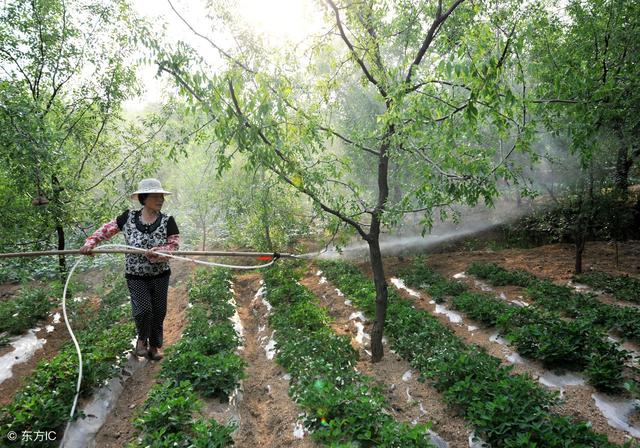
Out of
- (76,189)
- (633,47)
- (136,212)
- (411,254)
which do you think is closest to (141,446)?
(136,212)

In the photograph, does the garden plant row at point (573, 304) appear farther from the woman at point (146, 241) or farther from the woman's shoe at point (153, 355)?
the woman's shoe at point (153, 355)

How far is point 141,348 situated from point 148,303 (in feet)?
3.35

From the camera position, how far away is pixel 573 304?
784cm

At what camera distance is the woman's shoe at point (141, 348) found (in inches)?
234

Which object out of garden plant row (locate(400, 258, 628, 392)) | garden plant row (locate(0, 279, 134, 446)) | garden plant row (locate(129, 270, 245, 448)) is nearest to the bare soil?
garden plant row (locate(400, 258, 628, 392))

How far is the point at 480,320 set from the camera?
768 cm

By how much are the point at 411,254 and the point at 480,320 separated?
8.32 m

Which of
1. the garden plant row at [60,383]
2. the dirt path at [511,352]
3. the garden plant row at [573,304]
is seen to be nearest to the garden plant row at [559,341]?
the dirt path at [511,352]

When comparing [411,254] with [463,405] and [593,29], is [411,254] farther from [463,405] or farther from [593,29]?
[463,405]

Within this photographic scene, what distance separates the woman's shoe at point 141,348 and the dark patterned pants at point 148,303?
81mm

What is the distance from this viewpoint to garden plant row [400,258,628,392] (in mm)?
4830

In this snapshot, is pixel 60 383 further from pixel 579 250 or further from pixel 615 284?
pixel 579 250

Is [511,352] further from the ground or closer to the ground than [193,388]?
closer to the ground

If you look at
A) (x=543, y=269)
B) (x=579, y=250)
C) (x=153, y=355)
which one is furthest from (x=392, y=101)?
(x=543, y=269)
